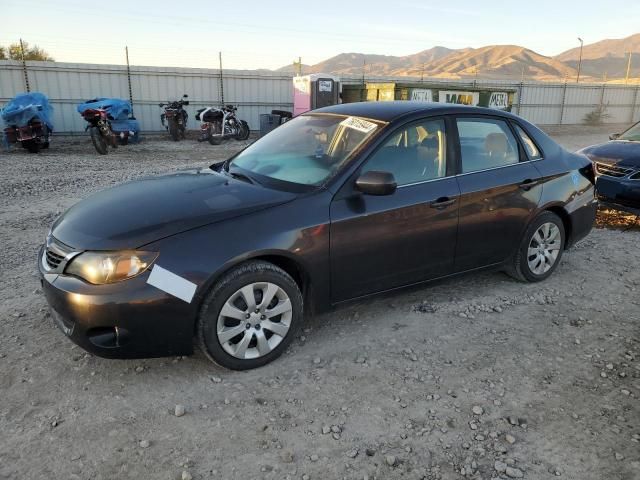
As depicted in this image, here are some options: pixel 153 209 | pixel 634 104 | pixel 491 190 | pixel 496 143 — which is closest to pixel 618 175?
pixel 496 143

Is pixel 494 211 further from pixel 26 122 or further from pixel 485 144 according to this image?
pixel 26 122

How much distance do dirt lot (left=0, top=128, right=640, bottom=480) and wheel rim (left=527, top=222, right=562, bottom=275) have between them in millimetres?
302

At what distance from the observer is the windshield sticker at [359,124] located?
12.1ft

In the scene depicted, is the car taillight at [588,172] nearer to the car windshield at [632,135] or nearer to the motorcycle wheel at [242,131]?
the car windshield at [632,135]

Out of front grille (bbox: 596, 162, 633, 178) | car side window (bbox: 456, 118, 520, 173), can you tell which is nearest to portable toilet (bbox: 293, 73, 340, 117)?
front grille (bbox: 596, 162, 633, 178)

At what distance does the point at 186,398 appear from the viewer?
291 centimetres

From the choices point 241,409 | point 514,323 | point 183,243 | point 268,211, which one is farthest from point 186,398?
point 514,323

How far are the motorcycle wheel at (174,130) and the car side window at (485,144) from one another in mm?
13904

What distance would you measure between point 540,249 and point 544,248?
0.05 metres

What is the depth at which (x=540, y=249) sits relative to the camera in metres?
4.55

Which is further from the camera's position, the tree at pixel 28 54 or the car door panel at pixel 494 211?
the tree at pixel 28 54

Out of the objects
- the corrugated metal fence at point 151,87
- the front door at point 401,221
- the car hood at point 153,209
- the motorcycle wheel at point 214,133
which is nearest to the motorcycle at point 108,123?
the motorcycle wheel at point 214,133

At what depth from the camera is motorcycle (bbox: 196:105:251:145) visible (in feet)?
53.0

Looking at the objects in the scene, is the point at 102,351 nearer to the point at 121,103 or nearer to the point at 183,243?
the point at 183,243
